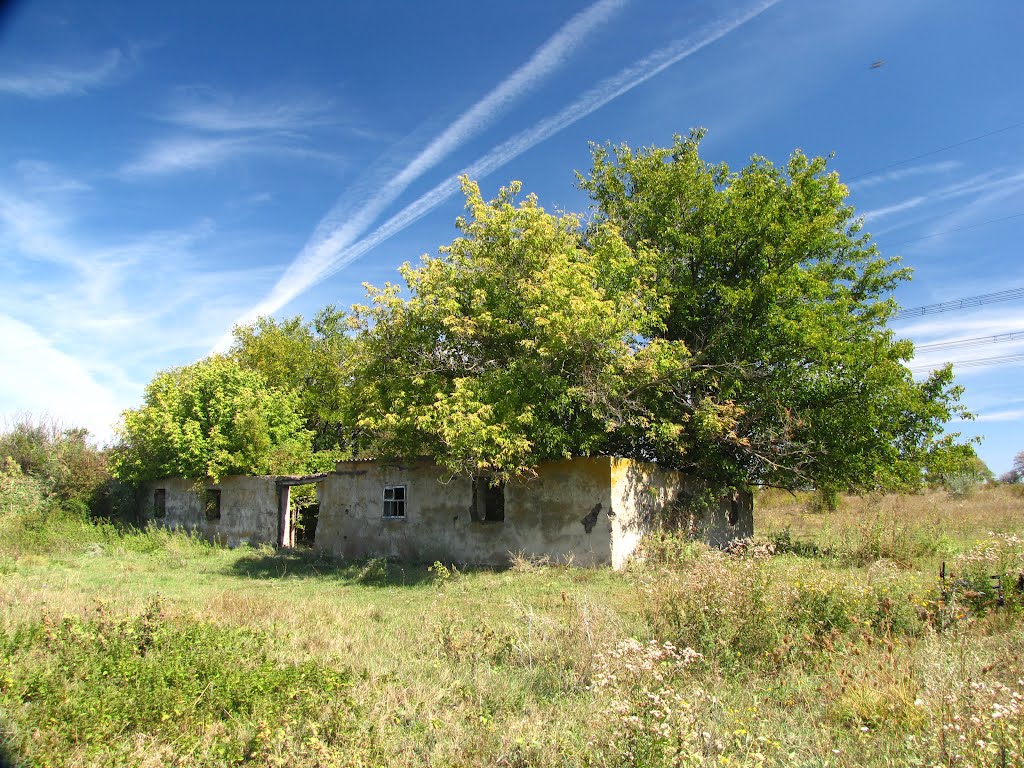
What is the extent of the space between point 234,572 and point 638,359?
37.7 ft

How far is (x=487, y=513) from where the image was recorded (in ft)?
56.5

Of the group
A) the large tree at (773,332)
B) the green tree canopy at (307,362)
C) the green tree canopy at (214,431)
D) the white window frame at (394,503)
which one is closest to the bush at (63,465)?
the green tree canopy at (214,431)

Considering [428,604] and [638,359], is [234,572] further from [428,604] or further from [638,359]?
[638,359]

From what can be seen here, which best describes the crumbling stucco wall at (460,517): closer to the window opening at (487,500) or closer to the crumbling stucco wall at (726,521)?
the window opening at (487,500)

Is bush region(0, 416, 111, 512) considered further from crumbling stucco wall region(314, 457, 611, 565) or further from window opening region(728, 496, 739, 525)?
window opening region(728, 496, 739, 525)

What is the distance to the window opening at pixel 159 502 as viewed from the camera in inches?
1059

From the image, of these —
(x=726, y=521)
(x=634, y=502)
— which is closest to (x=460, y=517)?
(x=634, y=502)

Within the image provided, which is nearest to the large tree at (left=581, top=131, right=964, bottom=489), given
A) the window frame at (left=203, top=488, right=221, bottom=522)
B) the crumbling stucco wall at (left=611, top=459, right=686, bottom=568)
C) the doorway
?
the crumbling stucco wall at (left=611, top=459, right=686, bottom=568)

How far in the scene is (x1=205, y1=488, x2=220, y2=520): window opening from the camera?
972 inches

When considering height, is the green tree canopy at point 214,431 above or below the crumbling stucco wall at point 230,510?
above

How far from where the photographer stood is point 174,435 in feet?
76.3

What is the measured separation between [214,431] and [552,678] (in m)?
20.4

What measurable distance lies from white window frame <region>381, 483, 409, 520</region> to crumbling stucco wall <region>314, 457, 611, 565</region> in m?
0.07

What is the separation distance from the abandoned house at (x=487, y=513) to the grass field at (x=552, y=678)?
438cm
